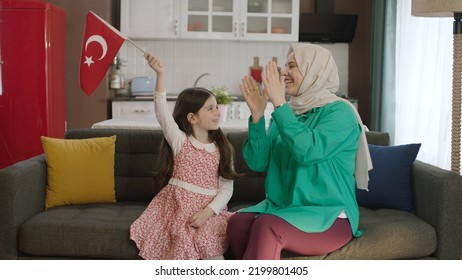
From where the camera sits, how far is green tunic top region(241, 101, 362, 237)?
229cm

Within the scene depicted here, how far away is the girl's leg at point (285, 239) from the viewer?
87.3 inches

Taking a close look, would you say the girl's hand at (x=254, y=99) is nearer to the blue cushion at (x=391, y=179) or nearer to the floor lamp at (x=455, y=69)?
the blue cushion at (x=391, y=179)

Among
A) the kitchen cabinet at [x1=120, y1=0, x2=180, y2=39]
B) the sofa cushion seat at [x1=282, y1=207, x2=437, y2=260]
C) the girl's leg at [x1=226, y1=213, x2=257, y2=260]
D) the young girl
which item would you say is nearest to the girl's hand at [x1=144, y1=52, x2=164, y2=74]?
the young girl

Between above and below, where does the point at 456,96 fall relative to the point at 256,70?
below

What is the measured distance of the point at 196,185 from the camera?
9.06 feet

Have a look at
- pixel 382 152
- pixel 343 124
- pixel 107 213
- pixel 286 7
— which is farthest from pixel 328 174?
pixel 286 7

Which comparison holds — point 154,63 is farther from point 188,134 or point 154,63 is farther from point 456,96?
point 456,96

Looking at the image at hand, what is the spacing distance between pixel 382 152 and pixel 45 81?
3253mm

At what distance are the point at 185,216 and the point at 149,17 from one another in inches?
149

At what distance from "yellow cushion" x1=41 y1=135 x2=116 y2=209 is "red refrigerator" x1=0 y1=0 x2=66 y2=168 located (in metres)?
2.33

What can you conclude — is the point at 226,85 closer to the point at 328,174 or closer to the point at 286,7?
the point at 286,7

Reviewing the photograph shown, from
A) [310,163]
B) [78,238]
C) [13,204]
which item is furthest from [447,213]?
[13,204]

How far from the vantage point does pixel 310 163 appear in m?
2.37

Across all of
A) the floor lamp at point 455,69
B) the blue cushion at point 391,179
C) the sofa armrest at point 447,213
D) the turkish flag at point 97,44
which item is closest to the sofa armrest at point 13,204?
the turkish flag at point 97,44
